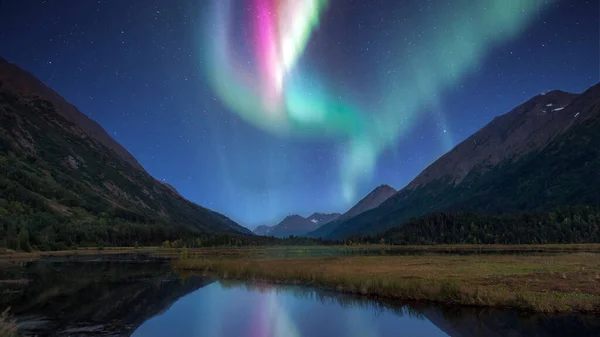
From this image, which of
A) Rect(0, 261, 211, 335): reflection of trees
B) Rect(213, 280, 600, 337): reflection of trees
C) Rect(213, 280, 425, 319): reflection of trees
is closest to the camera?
Rect(213, 280, 600, 337): reflection of trees

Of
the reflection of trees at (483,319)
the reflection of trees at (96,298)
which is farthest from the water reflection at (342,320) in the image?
the reflection of trees at (96,298)

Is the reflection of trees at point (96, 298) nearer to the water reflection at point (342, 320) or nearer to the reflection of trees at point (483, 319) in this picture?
the water reflection at point (342, 320)

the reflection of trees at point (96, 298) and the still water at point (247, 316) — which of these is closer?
the still water at point (247, 316)

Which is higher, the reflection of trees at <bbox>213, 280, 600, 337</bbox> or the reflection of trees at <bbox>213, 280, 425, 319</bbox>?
the reflection of trees at <bbox>213, 280, 425, 319</bbox>

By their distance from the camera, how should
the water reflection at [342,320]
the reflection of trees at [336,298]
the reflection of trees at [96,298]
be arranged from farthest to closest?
the reflection of trees at [336,298]
the reflection of trees at [96,298]
the water reflection at [342,320]

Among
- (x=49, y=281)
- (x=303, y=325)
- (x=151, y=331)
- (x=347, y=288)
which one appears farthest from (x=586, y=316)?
(x=49, y=281)

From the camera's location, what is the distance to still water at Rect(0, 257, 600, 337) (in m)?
31.8

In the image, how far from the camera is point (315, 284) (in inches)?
2400

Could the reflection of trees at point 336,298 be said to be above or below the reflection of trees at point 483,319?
above

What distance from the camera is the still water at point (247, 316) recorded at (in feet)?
104

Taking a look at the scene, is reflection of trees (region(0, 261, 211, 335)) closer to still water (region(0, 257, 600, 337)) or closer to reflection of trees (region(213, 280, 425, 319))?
still water (region(0, 257, 600, 337))

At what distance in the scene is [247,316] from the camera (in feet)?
132

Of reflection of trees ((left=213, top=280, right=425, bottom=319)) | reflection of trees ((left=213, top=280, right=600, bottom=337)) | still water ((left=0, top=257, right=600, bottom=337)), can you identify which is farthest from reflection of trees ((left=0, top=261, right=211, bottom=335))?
reflection of trees ((left=213, top=280, right=600, bottom=337))

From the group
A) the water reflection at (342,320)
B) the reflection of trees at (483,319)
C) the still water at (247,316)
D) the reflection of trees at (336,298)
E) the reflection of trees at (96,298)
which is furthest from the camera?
the reflection of trees at (336,298)
